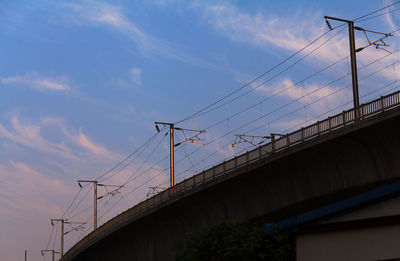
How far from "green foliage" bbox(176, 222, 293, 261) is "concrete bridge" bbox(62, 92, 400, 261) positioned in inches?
344

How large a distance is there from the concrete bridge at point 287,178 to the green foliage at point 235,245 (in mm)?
8737

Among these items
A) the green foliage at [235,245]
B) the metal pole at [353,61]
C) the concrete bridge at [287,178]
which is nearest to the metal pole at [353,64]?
the metal pole at [353,61]

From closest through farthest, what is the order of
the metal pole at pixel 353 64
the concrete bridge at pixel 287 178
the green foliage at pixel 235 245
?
1. the green foliage at pixel 235 245
2. the concrete bridge at pixel 287 178
3. the metal pole at pixel 353 64

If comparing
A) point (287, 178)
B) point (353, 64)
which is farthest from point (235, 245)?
point (353, 64)

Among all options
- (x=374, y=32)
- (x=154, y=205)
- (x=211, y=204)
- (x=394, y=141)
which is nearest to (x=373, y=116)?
(x=394, y=141)

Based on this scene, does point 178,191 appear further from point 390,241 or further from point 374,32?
point 390,241

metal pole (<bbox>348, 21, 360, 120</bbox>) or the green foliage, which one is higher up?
metal pole (<bbox>348, 21, 360, 120</bbox>)

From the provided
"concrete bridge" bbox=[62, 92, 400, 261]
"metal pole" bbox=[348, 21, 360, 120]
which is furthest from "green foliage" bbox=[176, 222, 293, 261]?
"metal pole" bbox=[348, 21, 360, 120]

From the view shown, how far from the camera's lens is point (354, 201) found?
23.1m

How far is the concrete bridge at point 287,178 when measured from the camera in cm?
3472

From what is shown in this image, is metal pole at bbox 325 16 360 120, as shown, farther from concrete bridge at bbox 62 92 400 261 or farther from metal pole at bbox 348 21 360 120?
concrete bridge at bbox 62 92 400 261

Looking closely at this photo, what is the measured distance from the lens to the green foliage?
26.5 meters

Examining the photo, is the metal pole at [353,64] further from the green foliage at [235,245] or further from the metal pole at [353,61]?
the green foliage at [235,245]

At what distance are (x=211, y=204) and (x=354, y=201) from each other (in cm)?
2744
